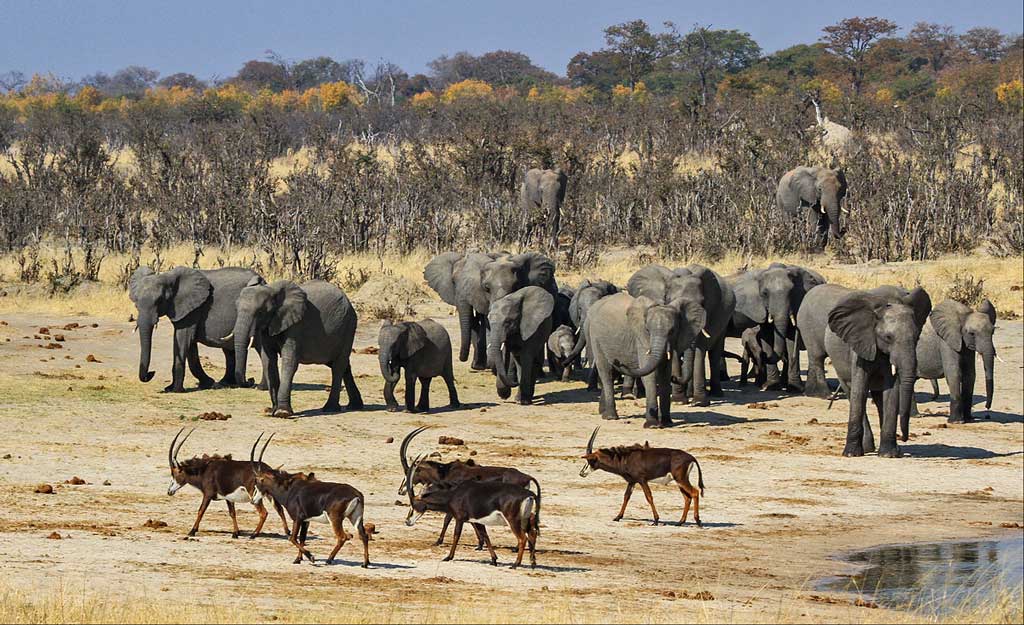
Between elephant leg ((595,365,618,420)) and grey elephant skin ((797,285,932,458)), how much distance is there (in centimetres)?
312

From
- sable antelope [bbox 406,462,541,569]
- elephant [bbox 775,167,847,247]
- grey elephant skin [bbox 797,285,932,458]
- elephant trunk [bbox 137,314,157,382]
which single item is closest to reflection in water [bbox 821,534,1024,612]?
sable antelope [bbox 406,462,541,569]

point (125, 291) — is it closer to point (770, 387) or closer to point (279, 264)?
point (279, 264)

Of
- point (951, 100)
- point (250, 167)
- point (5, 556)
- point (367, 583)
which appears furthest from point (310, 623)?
point (951, 100)

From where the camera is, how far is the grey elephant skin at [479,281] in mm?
23627

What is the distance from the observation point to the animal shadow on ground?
18281 millimetres

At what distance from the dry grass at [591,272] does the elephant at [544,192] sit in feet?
7.52

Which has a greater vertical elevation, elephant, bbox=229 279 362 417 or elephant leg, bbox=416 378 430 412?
elephant, bbox=229 279 362 417

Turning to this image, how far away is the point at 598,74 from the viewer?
9800 cm

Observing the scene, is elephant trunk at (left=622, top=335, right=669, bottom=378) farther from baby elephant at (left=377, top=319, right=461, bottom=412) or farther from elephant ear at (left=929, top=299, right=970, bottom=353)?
elephant ear at (left=929, top=299, right=970, bottom=353)

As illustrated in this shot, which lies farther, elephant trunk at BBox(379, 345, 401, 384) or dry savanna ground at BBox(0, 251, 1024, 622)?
elephant trunk at BBox(379, 345, 401, 384)

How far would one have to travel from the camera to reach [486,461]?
16891 millimetres

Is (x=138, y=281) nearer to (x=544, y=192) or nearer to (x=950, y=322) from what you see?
(x=950, y=322)

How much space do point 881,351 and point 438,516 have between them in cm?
629

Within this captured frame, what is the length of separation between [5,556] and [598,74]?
88.9 metres
